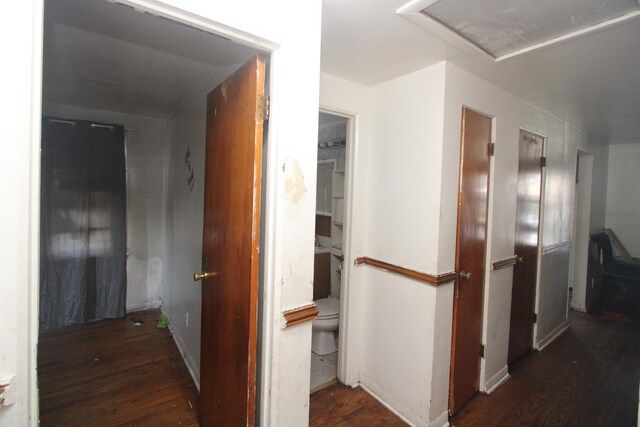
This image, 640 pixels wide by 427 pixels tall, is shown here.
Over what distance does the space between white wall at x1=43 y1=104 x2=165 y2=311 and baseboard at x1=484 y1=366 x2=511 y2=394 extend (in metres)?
3.53

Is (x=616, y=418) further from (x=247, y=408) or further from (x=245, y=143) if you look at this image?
(x=245, y=143)

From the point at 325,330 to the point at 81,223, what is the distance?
2730mm

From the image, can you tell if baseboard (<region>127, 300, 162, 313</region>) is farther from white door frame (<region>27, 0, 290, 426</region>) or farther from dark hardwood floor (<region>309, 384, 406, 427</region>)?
white door frame (<region>27, 0, 290, 426</region>)

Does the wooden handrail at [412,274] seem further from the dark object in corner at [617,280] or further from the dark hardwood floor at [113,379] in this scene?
the dark object in corner at [617,280]

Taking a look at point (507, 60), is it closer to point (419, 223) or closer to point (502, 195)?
point (502, 195)

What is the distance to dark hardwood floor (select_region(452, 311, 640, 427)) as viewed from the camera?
6.55ft

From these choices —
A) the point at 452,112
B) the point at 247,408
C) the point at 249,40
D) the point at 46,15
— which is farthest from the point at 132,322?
the point at 452,112

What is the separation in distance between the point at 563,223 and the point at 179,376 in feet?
13.2

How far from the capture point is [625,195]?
4.23m

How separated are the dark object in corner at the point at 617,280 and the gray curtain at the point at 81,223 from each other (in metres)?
5.89

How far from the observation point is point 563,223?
325 centimetres

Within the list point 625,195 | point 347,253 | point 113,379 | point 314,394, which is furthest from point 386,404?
point 625,195

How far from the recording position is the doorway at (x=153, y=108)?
157cm

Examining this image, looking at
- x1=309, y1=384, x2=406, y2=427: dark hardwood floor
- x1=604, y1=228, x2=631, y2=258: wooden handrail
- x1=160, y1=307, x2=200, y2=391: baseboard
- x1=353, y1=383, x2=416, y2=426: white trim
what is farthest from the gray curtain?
x1=604, y1=228, x2=631, y2=258: wooden handrail
